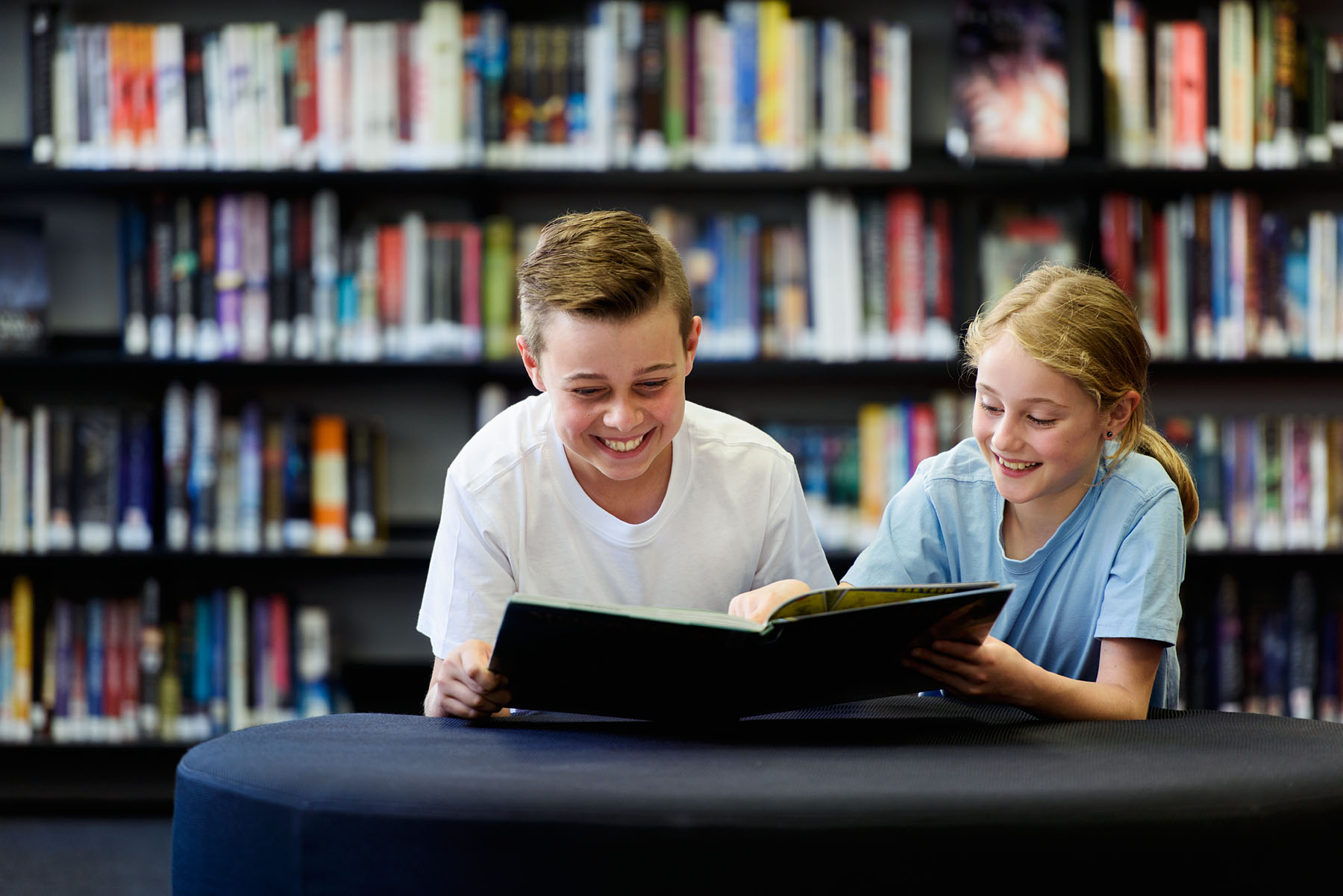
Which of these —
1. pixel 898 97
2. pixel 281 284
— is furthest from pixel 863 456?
pixel 281 284

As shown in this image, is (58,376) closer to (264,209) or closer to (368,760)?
(264,209)

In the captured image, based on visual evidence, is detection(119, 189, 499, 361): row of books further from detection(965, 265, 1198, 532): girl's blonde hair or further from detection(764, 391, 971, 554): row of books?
detection(965, 265, 1198, 532): girl's blonde hair

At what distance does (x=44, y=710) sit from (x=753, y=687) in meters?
2.24

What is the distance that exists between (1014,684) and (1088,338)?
412mm

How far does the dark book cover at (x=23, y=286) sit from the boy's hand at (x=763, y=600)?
221cm

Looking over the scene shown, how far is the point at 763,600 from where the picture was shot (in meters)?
1.13

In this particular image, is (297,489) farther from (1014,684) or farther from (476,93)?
(1014,684)

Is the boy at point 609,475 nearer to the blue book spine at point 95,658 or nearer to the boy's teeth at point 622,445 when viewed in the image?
the boy's teeth at point 622,445

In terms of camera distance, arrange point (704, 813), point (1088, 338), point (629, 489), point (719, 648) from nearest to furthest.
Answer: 1. point (704, 813)
2. point (719, 648)
3. point (1088, 338)
4. point (629, 489)

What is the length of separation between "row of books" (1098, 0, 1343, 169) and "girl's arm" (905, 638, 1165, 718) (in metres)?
1.92

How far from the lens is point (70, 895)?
2.21 m

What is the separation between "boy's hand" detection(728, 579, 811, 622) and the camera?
3.65ft

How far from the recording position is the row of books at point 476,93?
2600 millimetres

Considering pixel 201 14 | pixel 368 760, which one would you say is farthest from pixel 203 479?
pixel 368 760
